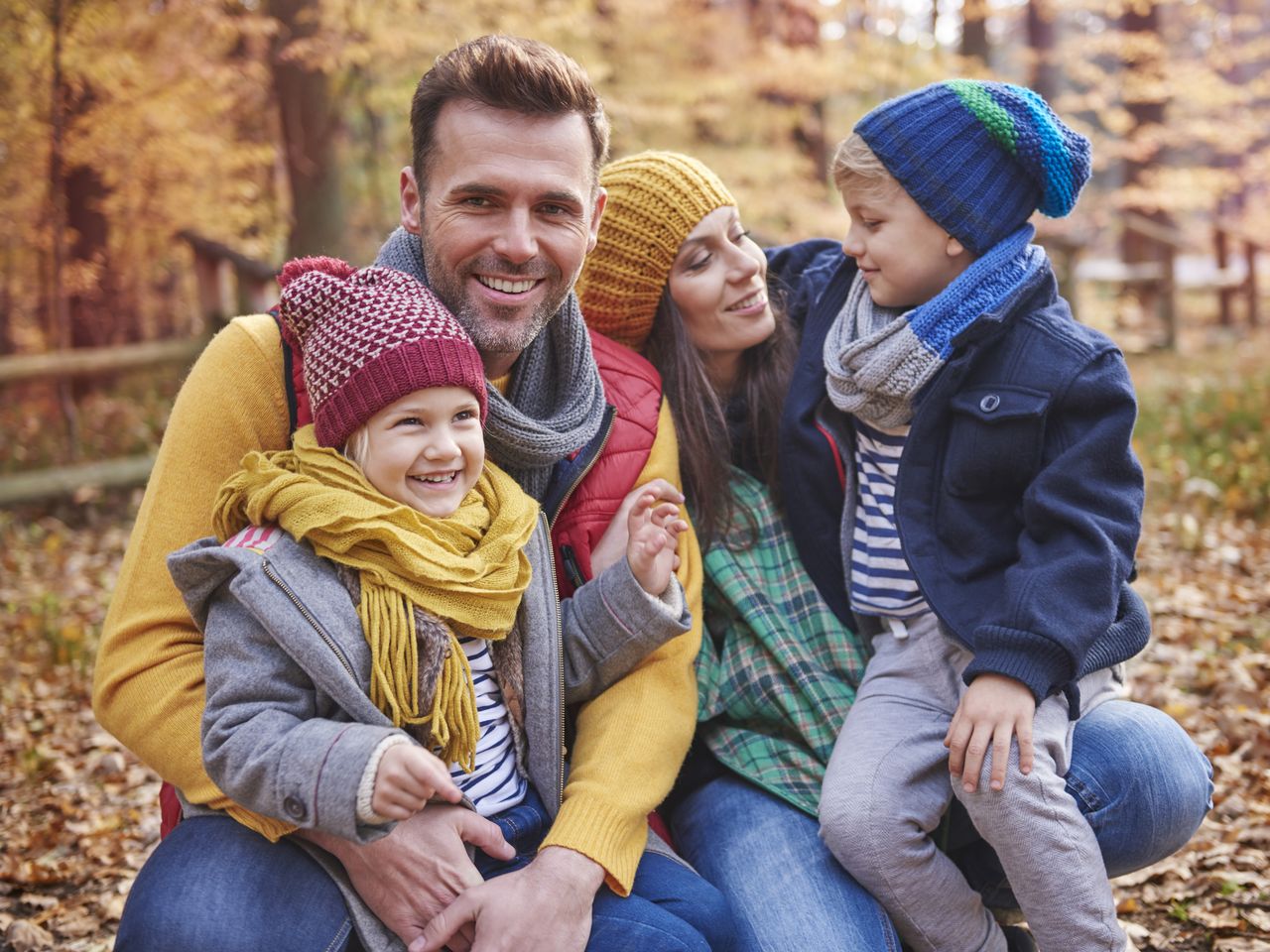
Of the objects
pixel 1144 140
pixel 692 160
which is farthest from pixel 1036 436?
pixel 1144 140

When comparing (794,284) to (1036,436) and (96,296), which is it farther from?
(96,296)

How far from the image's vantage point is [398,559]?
6.22 ft

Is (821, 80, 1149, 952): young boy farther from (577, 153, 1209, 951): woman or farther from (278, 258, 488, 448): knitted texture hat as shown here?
(278, 258, 488, 448): knitted texture hat

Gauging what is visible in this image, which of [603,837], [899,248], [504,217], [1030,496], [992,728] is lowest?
[603,837]

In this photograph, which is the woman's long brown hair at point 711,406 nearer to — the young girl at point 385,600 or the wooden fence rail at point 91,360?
the young girl at point 385,600

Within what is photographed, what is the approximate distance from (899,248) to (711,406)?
553 mm

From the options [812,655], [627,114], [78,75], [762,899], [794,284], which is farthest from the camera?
[627,114]

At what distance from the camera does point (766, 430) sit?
271 centimetres

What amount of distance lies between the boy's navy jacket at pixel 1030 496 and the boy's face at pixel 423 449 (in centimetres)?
93

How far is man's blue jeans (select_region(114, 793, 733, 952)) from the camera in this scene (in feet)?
5.98

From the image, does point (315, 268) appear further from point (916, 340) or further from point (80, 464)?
→ point (80, 464)

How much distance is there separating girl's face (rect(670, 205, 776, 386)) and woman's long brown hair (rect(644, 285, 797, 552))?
0.05 m

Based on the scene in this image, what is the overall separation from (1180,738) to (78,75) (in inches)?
325

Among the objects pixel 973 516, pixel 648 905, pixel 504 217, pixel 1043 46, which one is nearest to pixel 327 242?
pixel 504 217
